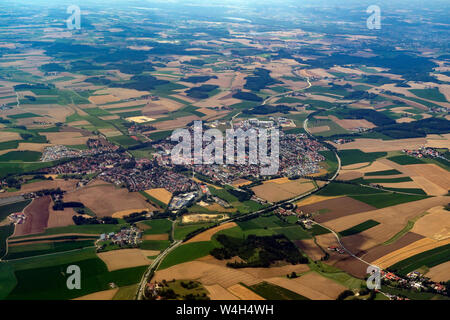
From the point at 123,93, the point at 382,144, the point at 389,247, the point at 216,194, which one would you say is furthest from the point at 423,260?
the point at 123,93

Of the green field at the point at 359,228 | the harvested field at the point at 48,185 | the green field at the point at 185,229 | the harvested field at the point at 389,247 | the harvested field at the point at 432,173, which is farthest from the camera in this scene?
the harvested field at the point at 432,173

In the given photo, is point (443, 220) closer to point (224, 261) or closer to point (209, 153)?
point (224, 261)

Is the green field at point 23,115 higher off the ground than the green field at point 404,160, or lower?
higher

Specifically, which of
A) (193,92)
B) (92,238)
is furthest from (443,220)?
(193,92)

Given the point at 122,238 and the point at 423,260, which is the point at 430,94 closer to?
the point at 423,260

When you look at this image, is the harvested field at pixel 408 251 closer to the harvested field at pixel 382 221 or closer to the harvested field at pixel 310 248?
the harvested field at pixel 382 221

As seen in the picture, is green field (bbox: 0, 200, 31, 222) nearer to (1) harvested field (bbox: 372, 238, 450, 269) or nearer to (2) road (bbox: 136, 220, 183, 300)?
(2) road (bbox: 136, 220, 183, 300)

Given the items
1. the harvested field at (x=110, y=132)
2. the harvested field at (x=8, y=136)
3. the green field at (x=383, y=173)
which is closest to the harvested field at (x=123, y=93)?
the harvested field at (x=110, y=132)
